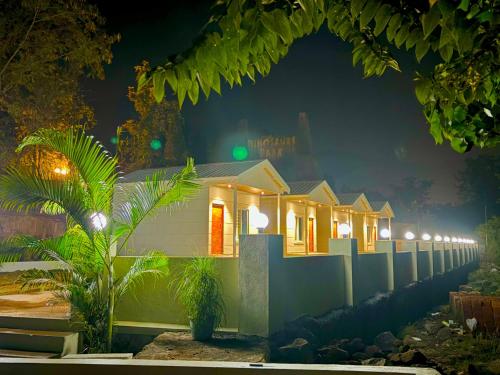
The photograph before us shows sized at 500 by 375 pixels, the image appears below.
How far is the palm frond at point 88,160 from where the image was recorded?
6102 millimetres

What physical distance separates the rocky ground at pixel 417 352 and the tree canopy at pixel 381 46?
5.23m

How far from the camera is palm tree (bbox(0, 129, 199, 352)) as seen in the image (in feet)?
20.1

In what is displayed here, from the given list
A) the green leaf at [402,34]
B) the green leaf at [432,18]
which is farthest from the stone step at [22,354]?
the green leaf at [432,18]

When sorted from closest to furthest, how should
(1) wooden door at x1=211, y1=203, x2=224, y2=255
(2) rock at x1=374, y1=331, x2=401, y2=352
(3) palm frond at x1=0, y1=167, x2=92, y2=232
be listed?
(3) palm frond at x1=0, y1=167, x2=92, y2=232
(2) rock at x1=374, y1=331, x2=401, y2=352
(1) wooden door at x1=211, y1=203, x2=224, y2=255

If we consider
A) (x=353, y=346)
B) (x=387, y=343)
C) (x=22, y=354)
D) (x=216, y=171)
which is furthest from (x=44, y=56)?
(x=387, y=343)

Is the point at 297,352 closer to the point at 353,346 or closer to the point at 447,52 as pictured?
the point at 353,346

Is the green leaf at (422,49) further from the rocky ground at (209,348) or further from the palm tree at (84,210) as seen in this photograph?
the palm tree at (84,210)

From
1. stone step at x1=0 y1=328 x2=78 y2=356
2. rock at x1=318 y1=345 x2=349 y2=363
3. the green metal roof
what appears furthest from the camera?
the green metal roof

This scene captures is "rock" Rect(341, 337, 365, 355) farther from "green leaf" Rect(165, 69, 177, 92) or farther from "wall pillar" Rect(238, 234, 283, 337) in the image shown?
"green leaf" Rect(165, 69, 177, 92)

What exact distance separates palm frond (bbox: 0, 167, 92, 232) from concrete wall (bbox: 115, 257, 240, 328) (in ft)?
6.73

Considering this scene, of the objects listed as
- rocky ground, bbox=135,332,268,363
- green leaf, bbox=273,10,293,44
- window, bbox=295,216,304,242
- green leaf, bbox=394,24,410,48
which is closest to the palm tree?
rocky ground, bbox=135,332,268,363

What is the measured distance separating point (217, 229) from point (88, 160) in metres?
9.25

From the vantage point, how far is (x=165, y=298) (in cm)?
784

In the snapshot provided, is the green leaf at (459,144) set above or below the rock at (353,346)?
above
